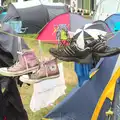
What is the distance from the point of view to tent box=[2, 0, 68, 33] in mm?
9023

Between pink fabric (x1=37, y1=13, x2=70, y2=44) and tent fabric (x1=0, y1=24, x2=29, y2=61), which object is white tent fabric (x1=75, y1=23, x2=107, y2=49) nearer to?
tent fabric (x1=0, y1=24, x2=29, y2=61)

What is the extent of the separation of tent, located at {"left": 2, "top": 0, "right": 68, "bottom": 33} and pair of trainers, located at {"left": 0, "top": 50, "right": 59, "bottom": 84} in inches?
274

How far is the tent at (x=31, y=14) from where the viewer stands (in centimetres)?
902

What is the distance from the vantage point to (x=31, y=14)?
9.04 m

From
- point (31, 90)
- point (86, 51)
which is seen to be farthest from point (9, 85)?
point (31, 90)

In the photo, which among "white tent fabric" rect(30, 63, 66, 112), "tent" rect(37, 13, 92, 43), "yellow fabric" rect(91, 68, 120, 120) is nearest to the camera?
"yellow fabric" rect(91, 68, 120, 120)

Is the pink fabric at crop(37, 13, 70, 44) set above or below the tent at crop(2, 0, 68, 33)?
above

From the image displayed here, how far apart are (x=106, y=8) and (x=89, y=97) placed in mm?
6733

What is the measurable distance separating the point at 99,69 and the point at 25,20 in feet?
22.5

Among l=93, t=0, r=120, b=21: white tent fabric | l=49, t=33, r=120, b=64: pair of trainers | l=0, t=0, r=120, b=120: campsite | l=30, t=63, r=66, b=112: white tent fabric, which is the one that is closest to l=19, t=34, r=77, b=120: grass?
l=0, t=0, r=120, b=120: campsite

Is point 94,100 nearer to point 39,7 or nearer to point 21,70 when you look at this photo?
point 21,70

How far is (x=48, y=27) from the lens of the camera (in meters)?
6.11

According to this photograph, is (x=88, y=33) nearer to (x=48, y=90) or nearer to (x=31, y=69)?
(x=31, y=69)

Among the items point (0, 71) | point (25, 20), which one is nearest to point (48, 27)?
point (25, 20)
